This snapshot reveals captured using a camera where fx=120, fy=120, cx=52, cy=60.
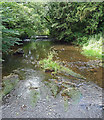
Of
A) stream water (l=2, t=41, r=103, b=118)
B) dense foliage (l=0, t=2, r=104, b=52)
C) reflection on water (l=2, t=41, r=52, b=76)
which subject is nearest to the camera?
stream water (l=2, t=41, r=103, b=118)

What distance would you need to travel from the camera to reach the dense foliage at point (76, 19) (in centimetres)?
961

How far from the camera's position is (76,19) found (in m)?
10.1

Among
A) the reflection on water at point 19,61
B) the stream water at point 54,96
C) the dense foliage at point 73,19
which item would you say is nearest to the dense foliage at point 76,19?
the dense foliage at point 73,19

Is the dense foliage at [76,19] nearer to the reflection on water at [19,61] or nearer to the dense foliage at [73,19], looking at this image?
the dense foliage at [73,19]

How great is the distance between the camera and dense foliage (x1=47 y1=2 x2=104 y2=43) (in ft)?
31.5

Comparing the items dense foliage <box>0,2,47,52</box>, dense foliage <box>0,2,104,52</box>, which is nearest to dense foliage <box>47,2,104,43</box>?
dense foliage <box>0,2,104,52</box>

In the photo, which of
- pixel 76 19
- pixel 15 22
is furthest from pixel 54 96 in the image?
pixel 76 19

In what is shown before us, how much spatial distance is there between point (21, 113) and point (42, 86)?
4.04ft

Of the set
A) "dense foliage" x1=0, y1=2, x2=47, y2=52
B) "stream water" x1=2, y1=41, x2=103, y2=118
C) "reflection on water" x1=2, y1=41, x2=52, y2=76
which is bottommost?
"stream water" x1=2, y1=41, x2=103, y2=118

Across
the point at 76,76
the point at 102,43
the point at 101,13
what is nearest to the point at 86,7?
the point at 101,13

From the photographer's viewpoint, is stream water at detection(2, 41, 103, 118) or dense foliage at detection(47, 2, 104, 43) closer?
stream water at detection(2, 41, 103, 118)

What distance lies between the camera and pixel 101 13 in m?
9.38

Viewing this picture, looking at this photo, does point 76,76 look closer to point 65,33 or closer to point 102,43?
point 102,43

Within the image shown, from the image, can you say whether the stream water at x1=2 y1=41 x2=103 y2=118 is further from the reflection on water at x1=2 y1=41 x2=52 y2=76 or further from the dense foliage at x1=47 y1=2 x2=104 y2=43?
the dense foliage at x1=47 y1=2 x2=104 y2=43
